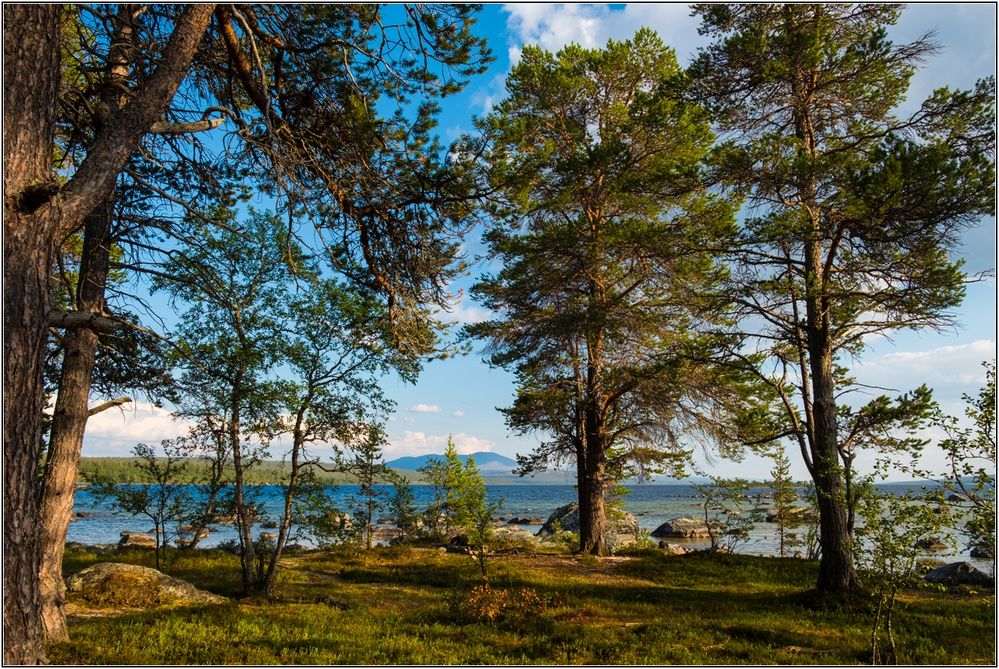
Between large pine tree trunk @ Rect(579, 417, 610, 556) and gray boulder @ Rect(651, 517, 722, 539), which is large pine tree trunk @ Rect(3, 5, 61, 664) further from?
gray boulder @ Rect(651, 517, 722, 539)

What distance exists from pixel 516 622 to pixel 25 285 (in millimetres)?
8075

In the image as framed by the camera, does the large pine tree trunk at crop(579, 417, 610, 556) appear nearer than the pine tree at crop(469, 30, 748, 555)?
No

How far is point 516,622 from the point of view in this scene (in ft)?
32.0

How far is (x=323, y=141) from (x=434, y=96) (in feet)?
5.22

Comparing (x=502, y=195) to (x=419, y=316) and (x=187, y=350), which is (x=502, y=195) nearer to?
(x=419, y=316)

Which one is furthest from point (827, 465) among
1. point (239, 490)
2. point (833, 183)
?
point (239, 490)

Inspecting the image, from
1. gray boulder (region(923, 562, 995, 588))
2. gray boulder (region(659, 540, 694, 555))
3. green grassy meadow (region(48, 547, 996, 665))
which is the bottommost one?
gray boulder (region(659, 540, 694, 555))

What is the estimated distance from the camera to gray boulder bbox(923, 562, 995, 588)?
16172mm

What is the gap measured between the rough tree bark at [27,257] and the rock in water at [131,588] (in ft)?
22.7

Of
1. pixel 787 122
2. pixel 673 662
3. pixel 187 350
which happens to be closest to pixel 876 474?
pixel 673 662

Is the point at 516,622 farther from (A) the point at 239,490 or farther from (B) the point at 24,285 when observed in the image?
(B) the point at 24,285

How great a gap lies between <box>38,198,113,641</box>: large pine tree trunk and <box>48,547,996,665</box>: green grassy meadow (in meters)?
1.29

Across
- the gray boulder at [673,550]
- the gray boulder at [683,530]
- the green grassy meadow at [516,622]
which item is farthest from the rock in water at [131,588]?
the gray boulder at [683,530]

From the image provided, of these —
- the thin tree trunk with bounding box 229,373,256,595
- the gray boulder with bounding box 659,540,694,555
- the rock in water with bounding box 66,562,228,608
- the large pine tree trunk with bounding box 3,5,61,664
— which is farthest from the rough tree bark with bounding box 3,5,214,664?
the gray boulder with bounding box 659,540,694,555
